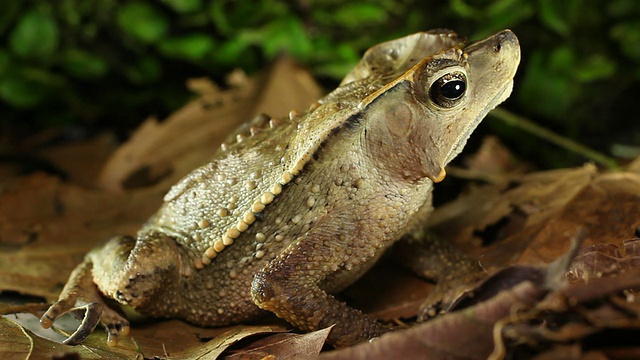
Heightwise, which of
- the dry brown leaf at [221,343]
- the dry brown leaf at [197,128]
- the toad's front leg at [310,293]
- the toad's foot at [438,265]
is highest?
the dry brown leaf at [197,128]

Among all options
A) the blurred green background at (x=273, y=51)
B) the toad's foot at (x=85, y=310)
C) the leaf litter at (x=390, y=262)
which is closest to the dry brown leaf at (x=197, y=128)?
the leaf litter at (x=390, y=262)

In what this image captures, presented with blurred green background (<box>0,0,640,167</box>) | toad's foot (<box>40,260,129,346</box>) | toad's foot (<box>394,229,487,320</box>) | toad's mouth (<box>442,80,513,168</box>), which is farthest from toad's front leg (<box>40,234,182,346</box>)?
blurred green background (<box>0,0,640,167</box>)

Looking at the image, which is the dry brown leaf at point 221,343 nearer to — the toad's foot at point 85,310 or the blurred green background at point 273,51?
the toad's foot at point 85,310

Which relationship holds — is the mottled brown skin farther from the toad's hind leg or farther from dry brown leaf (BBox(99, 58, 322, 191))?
dry brown leaf (BBox(99, 58, 322, 191))

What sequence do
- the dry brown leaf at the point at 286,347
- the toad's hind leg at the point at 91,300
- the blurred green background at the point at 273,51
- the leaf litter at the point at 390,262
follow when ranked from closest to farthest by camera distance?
the leaf litter at the point at 390,262 < the dry brown leaf at the point at 286,347 < the toad's hind leg at the point at 91,300 < the blurred green background at the point at 273,51

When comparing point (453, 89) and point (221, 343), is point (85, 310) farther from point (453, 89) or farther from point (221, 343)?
point (453, 89)

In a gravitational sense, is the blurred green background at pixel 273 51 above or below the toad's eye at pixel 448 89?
above

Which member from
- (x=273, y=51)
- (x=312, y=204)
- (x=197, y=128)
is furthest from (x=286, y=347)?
(x=273, y=51)

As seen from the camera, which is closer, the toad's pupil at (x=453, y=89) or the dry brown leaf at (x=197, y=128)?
the toad's pupil at (x=453, y=89)
